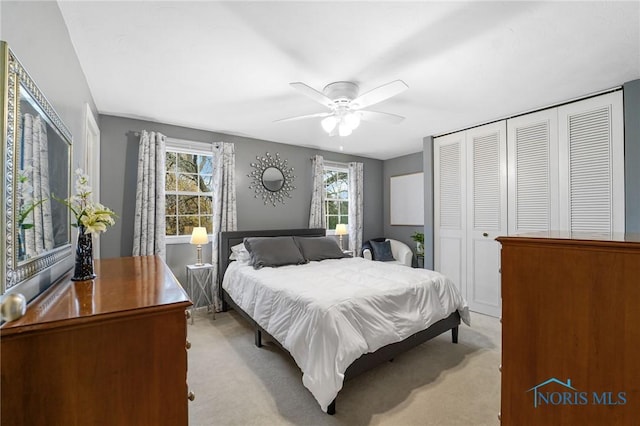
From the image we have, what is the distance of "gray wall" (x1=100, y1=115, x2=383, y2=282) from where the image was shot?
3.30 m

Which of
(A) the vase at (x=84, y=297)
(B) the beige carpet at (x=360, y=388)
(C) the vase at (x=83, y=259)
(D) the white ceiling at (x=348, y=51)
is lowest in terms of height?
(B) the beige carpet at (x=360, y=388)

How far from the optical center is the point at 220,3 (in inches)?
61.7

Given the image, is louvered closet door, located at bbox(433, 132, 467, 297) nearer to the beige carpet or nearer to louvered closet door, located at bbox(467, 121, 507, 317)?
louvered closet door, located at bbox(467, 121, 507, 317)

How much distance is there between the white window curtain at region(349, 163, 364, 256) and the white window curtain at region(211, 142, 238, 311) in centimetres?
219

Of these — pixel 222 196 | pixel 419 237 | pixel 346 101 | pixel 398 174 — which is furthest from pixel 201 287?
pixel 398 174

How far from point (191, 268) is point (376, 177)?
3905mm

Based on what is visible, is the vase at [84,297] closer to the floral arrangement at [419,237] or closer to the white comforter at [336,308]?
the white comforter at [336,308]

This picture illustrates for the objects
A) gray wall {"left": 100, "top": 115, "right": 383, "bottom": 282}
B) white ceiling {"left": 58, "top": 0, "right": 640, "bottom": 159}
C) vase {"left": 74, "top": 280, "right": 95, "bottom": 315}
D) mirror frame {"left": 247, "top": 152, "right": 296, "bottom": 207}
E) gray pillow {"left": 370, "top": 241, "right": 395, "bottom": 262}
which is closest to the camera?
vase {"left": 74, "top": 280, "right": 95, "bottom": 315}

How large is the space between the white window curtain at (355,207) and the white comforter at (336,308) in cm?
196

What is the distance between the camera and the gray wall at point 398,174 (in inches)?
208

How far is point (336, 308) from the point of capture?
1.97m

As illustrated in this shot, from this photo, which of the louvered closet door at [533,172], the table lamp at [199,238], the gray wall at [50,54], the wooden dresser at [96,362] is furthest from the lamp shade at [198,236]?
the louvered closet door at [533,172]

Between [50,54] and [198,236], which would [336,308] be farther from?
[198,236]

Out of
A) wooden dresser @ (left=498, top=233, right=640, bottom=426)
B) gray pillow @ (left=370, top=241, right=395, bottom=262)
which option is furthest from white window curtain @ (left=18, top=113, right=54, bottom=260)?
gray pillow @ (left=370, top=241, right=395, bottom=262)
